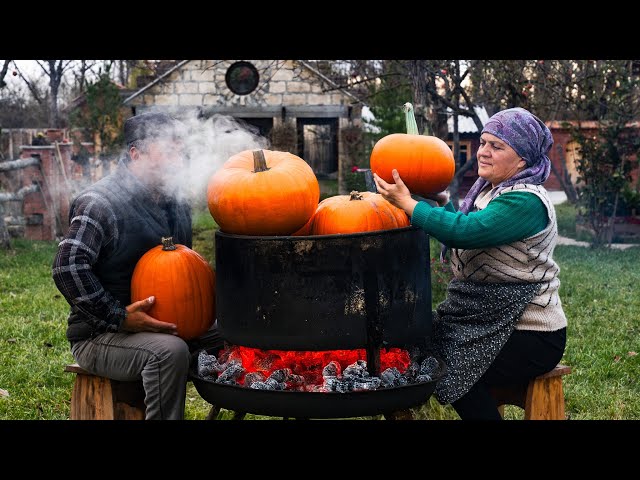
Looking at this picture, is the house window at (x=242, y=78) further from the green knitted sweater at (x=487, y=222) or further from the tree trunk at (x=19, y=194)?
the green knitted sweater at (x=487, y=222)

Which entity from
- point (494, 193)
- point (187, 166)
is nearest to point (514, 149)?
point (494, 193)

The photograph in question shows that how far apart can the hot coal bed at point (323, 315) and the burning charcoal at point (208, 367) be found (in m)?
0.07

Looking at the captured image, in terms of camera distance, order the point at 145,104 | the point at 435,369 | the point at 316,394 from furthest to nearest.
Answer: the point at 145,104, the point at 435,369, the point at 316,394

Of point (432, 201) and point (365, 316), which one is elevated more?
point (432, 201)

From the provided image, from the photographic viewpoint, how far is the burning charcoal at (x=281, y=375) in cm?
321

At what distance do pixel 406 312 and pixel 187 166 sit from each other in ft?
4.35

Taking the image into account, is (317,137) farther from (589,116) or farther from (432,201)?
(432,201)

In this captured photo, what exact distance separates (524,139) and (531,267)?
1.90 ft

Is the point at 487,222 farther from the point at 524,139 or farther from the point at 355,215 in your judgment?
the point at 355,215

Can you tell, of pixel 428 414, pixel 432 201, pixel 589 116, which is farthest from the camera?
pixel 589 116

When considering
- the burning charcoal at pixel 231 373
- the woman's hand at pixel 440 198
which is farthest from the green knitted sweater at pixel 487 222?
the burning charcoal at pixel 231 373

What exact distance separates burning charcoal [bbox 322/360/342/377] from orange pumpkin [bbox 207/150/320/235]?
0.61m

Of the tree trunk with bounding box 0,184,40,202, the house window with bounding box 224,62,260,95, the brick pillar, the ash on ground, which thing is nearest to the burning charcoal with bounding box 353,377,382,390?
the ash on ground

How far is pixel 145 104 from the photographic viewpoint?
1911 cm
